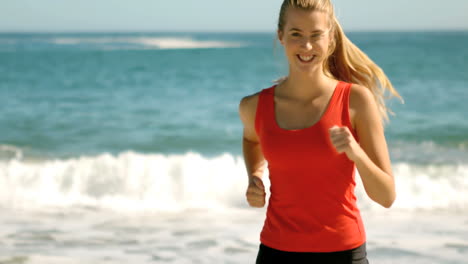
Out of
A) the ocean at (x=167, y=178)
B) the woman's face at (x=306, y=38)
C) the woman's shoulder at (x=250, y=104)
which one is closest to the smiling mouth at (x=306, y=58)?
the woman's face at (x=306, y=38)

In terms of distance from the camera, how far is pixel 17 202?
788 centimetres

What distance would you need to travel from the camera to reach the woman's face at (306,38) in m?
2.20

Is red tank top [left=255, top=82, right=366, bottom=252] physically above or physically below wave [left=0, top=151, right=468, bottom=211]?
below

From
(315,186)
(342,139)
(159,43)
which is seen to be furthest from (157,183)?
(159,43)

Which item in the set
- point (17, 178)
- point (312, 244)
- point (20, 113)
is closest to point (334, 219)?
point (312, 244)

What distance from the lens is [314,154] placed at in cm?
214

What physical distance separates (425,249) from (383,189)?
3678mm

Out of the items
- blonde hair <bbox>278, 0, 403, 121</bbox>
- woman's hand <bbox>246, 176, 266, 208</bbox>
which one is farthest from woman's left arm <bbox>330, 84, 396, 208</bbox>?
woman's hand <bbox>246, 176, 266, 208</bbox>

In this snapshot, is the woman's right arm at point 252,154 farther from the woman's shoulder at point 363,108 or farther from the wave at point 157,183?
the wave at point 157,183

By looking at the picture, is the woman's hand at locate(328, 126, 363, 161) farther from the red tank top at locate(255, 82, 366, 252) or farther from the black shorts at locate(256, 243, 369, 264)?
the black shorts at locate(256, 243, 369, 264)

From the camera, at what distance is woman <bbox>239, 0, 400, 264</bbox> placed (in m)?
2.14

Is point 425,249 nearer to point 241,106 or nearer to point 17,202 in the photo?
point 241,106

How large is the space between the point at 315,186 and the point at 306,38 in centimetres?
50

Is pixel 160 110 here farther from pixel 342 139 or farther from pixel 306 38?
pixel 342 139
